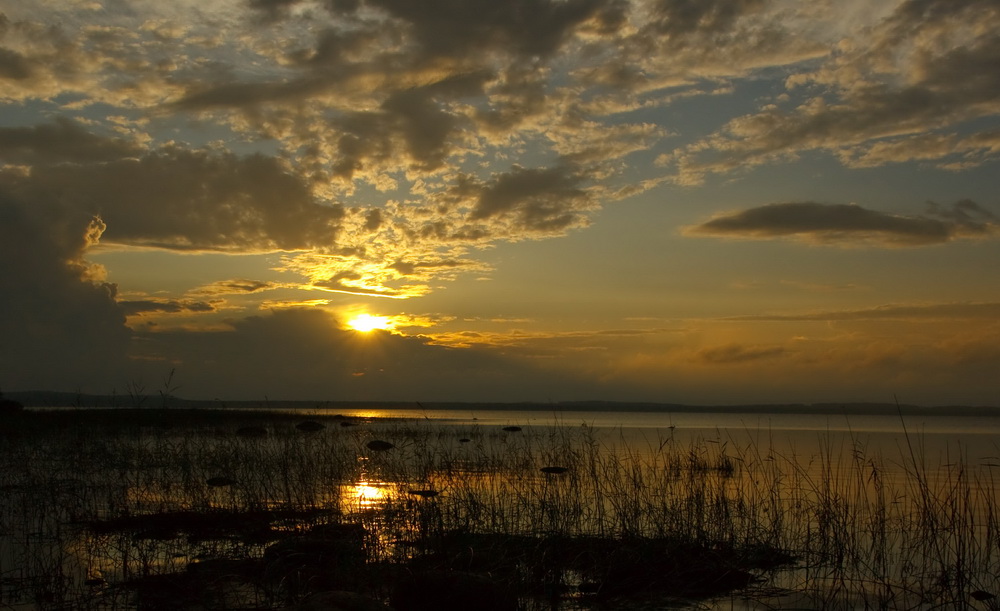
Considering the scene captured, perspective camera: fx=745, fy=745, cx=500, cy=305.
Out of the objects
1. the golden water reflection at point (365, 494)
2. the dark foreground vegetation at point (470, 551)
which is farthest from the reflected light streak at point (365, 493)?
the dark foreground vegetation at point (470, 551)

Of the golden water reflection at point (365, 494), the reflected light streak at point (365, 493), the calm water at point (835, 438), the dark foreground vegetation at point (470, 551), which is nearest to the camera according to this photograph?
the dark foreground vegetation at point (470, 551)

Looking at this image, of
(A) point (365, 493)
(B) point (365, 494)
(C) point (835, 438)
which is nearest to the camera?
(B) point (365, 494)

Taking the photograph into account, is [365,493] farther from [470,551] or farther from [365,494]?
[470,551]

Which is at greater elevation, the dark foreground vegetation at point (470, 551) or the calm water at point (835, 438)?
the dark foreground vegetation at point (470, 551)

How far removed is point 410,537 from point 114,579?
4.30m

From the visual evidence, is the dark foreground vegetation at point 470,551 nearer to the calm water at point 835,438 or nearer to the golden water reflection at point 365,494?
the golden water reflection at point 365,494

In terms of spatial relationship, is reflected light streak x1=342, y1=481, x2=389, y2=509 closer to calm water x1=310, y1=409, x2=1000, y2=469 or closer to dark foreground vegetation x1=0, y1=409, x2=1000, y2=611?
dark foreground vegetation x1=0, y1=409, x2=1000, y2=611

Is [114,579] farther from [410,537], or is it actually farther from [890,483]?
[890,483]

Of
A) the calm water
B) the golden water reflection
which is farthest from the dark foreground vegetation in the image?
the calm water

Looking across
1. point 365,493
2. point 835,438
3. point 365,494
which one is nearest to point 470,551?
point 365,494

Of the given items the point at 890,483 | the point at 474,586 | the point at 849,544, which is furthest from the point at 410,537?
the point at 890,483

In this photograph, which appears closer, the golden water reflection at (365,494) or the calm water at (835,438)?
the golden water reflection at (365,494)

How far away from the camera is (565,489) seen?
52.6 ft

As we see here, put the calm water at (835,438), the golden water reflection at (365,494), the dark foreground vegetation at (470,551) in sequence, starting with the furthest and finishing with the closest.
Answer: the calm water at (835,438) < the golden water reflection at (365,494) < the dark foreground vegetation at (470,551)
